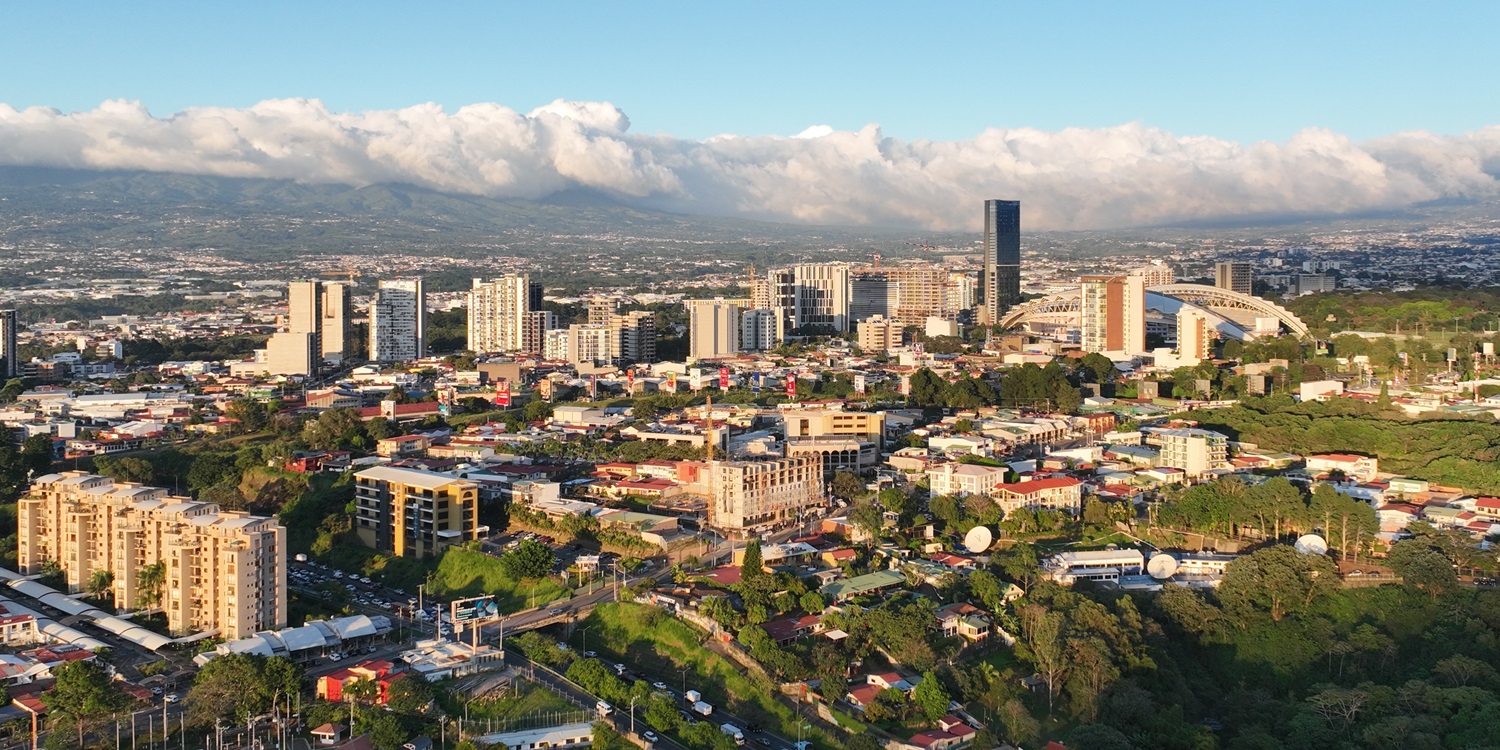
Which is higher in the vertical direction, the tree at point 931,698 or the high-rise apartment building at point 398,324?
the high-rise apartment building at point 398,324

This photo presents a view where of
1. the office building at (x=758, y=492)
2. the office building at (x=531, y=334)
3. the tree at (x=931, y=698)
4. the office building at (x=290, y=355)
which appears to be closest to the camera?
the tree at (x=931, y=698)

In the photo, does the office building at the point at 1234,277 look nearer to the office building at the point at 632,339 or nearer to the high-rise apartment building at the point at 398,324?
the office building at the point at 632,339

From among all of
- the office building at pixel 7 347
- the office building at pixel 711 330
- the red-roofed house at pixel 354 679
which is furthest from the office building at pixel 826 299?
the red-roofed house at pixel 354 679

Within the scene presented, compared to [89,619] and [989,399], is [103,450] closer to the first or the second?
[89,619]

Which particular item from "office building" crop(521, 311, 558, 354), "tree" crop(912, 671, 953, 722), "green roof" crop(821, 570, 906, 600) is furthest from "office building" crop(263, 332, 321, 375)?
"tree" crop(912, 671, 953, 722)

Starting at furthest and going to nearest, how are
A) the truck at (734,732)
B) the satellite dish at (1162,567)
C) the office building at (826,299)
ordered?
the office building at (826,299) < the satellite dish at (1162,567) < the truck at (734,732)

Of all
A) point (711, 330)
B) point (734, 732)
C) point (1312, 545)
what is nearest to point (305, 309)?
point (711, 330)

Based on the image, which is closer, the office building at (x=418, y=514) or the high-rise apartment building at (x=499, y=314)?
the office building at (x=418, y=514)
